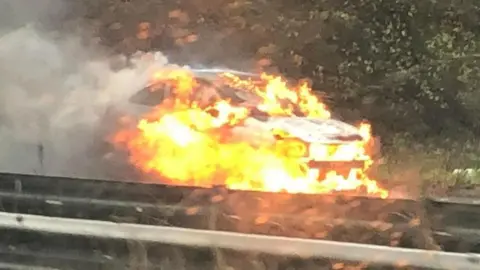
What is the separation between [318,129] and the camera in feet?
3.77

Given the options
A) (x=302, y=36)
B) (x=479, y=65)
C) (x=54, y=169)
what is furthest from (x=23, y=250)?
(x=479, y=65)

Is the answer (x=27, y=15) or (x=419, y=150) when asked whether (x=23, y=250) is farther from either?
(x=419, y=150)

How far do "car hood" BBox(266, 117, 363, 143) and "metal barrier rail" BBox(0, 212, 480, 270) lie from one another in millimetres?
261

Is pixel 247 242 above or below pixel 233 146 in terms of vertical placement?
below

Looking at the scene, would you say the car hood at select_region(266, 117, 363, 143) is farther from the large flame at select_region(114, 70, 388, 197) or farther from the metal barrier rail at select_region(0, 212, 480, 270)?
the metal barrier rail at select_region(0, 212, 480, 270)

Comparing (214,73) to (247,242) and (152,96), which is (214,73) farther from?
(247,242)

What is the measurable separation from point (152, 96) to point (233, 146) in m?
0.14

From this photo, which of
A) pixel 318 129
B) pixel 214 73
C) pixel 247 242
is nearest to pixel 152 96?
pixel 214 73

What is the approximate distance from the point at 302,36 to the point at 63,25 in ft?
1.15

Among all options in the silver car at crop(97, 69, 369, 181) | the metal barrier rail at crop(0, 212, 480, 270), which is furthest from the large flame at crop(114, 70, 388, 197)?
the metal barrier rail at crop(0, 212, 480, 270)

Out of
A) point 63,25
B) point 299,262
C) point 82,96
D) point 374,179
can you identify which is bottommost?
point 299,262

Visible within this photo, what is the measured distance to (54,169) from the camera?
3.91 feet

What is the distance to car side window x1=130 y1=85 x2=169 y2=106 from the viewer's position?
1.20 meters

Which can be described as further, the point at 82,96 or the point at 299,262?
the point at 82,96
